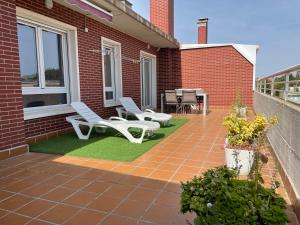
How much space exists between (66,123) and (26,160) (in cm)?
214

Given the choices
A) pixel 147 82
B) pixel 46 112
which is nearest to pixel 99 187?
pixel 46 112

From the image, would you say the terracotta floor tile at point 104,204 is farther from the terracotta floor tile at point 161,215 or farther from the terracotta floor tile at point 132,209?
the terracotta floor tile at point 161,215

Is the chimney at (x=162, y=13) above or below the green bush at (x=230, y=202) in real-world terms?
above

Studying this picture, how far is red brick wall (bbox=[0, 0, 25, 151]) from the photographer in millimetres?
Result: 3818

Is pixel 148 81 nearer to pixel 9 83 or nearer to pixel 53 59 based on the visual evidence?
pixel 53 59

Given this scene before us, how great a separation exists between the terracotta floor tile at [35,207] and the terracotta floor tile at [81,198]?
180mm

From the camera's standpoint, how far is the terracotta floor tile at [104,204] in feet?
7.78

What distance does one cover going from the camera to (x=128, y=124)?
5.24 metres

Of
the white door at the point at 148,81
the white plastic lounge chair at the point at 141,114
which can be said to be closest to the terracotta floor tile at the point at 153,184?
the white plastic lounge chair at the point at 141,114

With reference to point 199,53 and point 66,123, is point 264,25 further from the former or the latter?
point 66,123

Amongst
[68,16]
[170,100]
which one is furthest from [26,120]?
[170,100]

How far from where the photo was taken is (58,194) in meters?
2.68

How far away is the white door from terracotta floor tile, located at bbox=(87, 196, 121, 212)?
27.0 feet

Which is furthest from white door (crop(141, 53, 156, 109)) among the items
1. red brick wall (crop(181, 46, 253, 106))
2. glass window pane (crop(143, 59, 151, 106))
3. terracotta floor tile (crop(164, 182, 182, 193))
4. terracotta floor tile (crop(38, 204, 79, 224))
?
terracotta floor tile (crop(38, 204, 79, 224))
